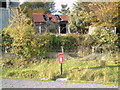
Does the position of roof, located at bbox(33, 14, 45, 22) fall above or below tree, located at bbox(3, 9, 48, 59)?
above

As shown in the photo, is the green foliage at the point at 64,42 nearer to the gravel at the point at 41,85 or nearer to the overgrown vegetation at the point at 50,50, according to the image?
the overgrown vegetation at the point at 50,50

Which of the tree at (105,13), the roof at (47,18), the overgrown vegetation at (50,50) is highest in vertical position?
the roof at (47,18)

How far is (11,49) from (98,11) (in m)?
6.79

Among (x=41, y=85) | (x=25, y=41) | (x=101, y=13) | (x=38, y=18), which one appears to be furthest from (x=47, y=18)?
(x=41, y=85)

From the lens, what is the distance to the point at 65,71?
723 centimetres

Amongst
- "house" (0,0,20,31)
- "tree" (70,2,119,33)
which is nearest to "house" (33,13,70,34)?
"tree" (70,2,119,33)

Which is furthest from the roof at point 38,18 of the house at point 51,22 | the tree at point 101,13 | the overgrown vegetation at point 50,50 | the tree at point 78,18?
the overgrown vegetation at point 50,50

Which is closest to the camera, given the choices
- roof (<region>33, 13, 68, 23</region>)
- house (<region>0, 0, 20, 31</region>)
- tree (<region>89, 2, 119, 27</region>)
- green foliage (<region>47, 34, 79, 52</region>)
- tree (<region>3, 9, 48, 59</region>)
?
tree (<region>3, 9, 48, 59</region>)

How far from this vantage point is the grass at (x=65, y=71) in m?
6.57

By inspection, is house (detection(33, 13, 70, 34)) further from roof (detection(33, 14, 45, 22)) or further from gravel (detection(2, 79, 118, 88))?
gravel (detection(2, 79, 118, 88))

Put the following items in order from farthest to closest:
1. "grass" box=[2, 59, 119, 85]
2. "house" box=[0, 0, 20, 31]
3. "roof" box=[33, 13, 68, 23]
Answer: "roof" box=[33, 13, 68, 23]
"house" box=[0, 0, 20, 31]
"grass" box=[2, 59, 119, 85]

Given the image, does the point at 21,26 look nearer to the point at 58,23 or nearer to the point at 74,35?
the point at 74,35

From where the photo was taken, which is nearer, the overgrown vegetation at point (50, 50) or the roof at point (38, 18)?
the overgrown vegetation at point (50, 50)

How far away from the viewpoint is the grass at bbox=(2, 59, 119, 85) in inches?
259
